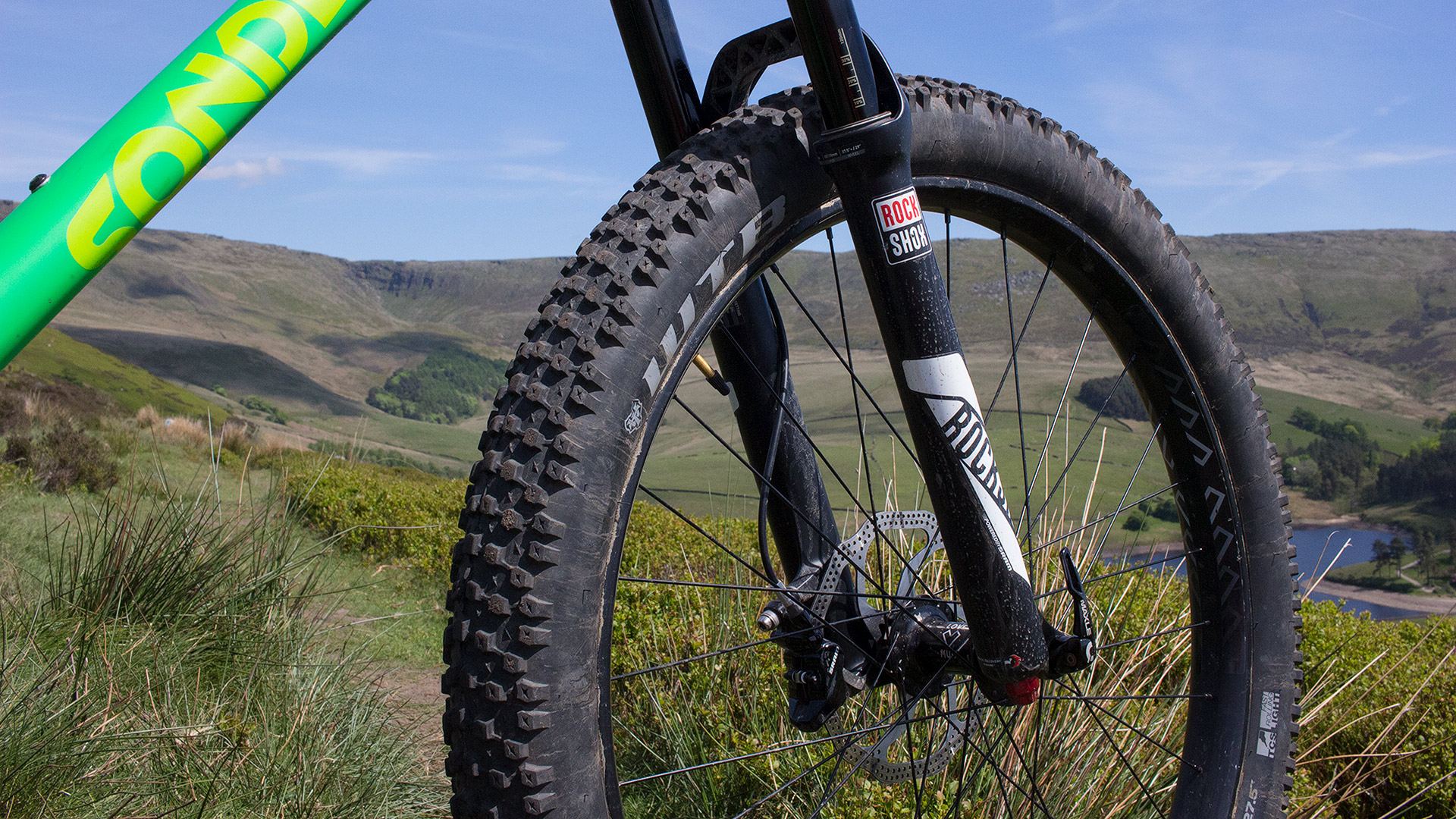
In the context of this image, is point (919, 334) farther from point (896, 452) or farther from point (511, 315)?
point (511, 315)

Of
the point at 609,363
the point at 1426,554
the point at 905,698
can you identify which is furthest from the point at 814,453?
the point at 1426,554

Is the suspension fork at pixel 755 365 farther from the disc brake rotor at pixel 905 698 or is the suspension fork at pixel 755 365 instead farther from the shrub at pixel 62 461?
the shrub at pixel 62 461

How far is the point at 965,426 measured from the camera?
4.87ft

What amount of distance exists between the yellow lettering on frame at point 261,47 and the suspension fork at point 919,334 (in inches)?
27.8

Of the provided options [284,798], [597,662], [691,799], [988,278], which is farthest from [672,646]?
[988,278]

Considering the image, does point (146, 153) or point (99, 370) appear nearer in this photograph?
point (146, 153)

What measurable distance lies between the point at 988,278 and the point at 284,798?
407 ft

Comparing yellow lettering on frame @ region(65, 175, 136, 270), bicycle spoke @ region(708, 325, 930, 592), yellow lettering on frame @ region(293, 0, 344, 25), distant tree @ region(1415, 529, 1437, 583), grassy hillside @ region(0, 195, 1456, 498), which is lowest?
distant tree @ region(1415, 529, 1437, 583)

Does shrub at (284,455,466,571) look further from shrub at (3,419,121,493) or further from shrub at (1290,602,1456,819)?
shrub at (1290,602,1456,819)

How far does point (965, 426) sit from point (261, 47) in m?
1.13

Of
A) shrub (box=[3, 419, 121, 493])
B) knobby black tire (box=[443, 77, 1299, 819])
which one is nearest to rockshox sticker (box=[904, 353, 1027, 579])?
knobby black tire (box=[443, 77, 1299, 819])

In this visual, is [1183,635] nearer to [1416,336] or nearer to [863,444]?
[863,444]

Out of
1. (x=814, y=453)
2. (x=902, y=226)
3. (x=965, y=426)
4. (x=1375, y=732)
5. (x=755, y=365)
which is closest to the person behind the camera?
(x=902, y=226)

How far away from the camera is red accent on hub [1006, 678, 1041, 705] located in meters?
1.60
